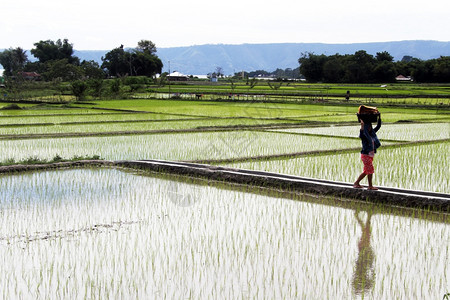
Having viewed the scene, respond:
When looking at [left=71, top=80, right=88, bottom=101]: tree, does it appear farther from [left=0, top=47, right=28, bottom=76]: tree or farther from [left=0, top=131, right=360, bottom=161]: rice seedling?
[left=0, top=47, right=28, bottom=76]: tree

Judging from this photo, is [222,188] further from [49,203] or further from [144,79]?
[144,79]

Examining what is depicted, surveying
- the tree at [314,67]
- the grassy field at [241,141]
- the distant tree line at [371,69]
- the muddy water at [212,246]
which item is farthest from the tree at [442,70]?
the muddy water at [212,246]

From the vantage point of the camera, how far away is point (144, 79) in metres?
47.1

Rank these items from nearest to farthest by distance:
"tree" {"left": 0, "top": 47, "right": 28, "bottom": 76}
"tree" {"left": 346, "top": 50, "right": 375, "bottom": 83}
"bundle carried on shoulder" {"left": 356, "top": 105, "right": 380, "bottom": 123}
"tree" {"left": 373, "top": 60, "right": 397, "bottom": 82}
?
"bundle carried on shoulder" {"left": 356, "top": 105, "right": 380, "bottom": 123} < "tree" {"left": 373, "top": 60, "right": 397, "bottom": 82} < "tree" {"left": 346, "top": 50, "right": 375, "bottom": 83} < "tree" {"left": 0, "top": 47, "right": 28, "bottom": 76}

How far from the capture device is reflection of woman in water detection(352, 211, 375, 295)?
12.0 ft

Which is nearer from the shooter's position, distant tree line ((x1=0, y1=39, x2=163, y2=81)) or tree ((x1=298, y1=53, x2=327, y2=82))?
distant tree line ((x1=0, y1=39, x2=163, y2=81))

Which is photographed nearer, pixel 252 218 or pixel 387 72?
pixel 252 218

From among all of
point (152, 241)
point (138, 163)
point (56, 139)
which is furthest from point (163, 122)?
point (152, 241)

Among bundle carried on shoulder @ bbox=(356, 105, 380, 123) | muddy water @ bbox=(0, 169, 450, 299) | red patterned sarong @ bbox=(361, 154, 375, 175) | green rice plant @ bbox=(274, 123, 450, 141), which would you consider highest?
bundle carried on shoulder @ bbox=(356, 105, 380, 123)

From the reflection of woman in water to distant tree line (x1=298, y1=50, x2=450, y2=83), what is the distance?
3881 centimetres

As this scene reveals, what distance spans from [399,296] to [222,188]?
3.66m

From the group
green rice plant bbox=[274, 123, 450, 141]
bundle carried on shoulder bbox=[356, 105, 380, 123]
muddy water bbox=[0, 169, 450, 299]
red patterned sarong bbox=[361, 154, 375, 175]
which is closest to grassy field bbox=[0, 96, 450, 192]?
green rice plant bbox=[274, 123, 450, 141]

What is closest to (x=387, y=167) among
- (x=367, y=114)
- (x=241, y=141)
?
(x=367, y=114)

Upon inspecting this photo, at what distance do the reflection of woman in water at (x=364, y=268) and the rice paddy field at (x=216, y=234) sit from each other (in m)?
0.01
